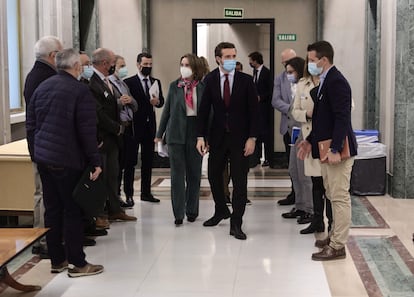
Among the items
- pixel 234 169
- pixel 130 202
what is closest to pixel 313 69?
pixel 234 169

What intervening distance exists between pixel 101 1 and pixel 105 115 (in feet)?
16.1

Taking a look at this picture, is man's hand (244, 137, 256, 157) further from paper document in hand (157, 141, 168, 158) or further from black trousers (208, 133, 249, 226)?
paper document in hand (157, 141, 168, 158)

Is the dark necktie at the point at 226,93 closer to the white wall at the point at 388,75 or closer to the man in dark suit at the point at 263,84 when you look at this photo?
the white wall at the point at 388,75

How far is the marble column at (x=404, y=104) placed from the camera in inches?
283

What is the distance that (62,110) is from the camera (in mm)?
4090

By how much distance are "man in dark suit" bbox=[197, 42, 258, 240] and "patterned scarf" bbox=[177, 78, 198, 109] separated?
368 mm

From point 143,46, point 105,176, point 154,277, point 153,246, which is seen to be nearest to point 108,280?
point 154,277

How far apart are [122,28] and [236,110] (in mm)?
5098

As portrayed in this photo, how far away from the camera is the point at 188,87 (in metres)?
6.04

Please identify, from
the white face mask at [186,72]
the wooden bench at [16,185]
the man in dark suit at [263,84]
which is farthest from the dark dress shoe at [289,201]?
the wooden bench at [16,185]

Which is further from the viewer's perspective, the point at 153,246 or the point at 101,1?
the point at 101,1

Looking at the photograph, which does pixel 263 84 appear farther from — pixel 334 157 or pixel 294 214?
pixel 334 157

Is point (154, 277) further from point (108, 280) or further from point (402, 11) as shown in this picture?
point (402, 11)

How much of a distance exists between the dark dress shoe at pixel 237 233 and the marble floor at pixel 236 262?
2.0 inches
